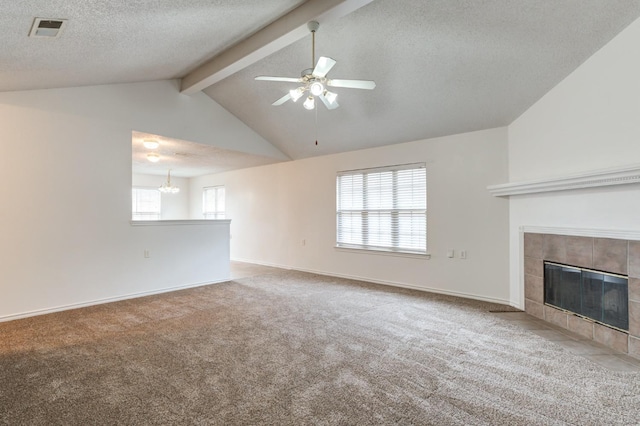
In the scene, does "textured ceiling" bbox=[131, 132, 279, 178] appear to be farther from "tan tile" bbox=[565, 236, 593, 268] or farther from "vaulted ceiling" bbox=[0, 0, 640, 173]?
"tan tile" bbox=[565, 236, 593, 268]

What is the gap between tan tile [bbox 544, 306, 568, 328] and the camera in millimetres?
3539

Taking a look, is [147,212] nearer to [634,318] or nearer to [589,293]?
[589,293]

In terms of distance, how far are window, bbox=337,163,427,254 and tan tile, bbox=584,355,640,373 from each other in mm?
2612

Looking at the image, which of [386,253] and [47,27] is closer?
[47,27]

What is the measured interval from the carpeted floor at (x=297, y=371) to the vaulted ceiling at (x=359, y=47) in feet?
8.64

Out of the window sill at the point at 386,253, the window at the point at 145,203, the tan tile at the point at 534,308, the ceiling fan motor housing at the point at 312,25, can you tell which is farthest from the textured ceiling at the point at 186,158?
the tan tile at the point at 534,308

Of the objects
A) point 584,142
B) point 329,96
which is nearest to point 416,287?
point 584,142

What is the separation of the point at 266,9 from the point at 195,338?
3288 millimetres

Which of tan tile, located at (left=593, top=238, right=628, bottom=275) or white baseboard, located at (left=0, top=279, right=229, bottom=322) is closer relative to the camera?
tan tile, located at (left=593, top=238, right=628, bottom=275)

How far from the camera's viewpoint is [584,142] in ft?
11.1

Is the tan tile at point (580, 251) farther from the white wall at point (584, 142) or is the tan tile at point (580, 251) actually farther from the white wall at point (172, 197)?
the white wall at point (172, 197)

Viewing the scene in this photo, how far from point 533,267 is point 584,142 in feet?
5.19

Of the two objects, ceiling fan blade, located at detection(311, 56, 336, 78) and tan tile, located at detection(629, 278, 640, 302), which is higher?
ceiling fan blade, located at detection(311, 56, 336, 78)

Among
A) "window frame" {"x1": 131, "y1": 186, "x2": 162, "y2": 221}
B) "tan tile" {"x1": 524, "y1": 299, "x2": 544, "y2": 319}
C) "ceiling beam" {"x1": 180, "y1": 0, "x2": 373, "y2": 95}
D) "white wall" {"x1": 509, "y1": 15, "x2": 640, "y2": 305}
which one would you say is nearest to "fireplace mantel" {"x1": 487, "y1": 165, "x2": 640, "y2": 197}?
"white wall" {"x1": 509, "y1": 15, "x2": 640, "y2": 305}
